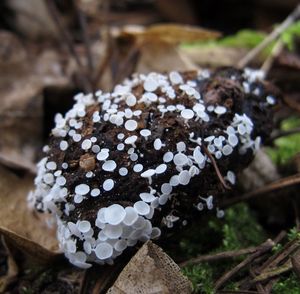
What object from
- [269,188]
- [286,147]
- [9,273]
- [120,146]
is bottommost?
[9,273]

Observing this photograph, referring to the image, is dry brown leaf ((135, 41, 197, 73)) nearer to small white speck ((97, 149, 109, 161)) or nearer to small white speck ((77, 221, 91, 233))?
small white speck ((97, 149, 109, 161))

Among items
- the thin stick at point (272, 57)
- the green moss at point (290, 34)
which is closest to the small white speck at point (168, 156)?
the thin stick at point (272, 57)

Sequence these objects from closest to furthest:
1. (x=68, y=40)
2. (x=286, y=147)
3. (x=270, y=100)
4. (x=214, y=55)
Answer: (x=270, y=100) < (x=286, y=147) < (x=68, y=40) < (x=214, y=55)

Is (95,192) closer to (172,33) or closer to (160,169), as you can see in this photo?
(160,169)

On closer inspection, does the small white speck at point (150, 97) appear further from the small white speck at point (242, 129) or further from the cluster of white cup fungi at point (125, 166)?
the small white speck at point (242, 129)

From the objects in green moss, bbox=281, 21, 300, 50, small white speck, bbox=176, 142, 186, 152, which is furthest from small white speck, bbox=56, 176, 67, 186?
green moss, bbox=281, 21, 300, 50

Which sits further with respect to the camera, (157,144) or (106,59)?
(106,59)

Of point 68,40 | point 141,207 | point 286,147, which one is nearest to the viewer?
point 141,207

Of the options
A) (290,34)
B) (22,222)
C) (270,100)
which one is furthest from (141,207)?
(290,34)
